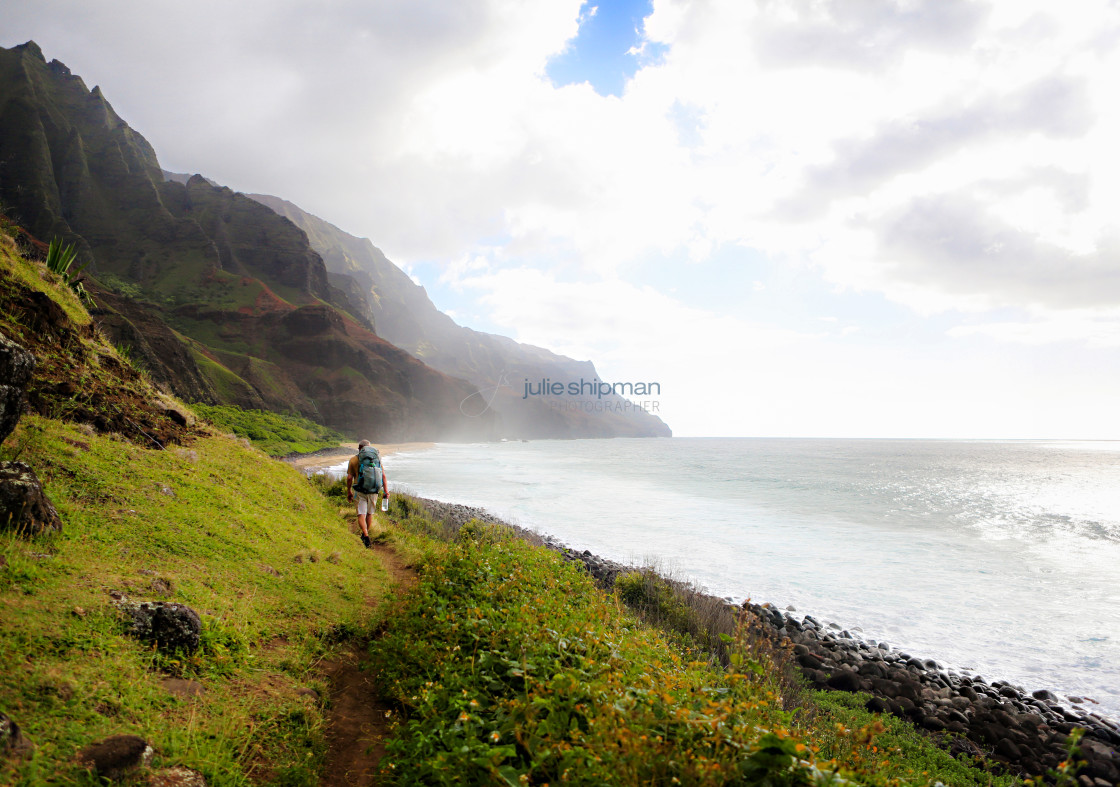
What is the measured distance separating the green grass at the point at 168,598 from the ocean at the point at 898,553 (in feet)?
40.3

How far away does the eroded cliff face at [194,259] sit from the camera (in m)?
68.3

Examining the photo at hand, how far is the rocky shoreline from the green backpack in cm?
842

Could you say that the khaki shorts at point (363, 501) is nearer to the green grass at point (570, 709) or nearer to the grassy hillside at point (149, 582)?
the grassy hillside at point (149, 582)

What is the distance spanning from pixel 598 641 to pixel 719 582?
12930 mm

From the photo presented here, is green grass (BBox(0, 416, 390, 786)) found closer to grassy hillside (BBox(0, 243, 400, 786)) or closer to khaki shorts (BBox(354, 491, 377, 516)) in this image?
grassy hillside (BBox(0, 243, 400, 786))

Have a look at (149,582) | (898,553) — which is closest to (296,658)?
(149,582)

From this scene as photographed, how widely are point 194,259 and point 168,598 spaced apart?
103 meters

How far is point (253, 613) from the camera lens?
5.43 metres

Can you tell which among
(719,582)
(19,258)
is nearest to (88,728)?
(19,258)

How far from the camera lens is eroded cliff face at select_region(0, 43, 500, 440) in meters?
68.3

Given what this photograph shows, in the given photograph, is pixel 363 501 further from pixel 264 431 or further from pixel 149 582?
pixel 264 431

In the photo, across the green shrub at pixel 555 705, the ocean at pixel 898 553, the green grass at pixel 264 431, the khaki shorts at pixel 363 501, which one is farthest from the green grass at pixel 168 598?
the green grass at pixel 264 431

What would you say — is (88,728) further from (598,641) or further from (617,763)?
(598,641)

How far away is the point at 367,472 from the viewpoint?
1061 cm
